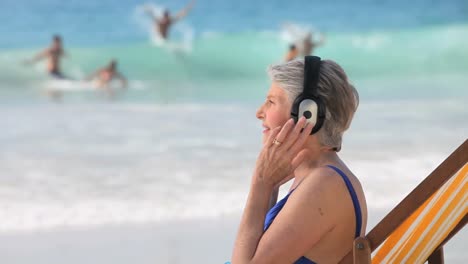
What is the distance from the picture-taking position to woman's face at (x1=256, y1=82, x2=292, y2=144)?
1804 millimetres

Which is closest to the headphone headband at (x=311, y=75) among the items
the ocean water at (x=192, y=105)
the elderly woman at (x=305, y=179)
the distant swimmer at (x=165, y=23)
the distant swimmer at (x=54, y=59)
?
the elderly woman at (x=305, y=179)

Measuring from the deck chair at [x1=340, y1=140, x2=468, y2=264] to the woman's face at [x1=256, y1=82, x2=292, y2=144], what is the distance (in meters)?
0.26

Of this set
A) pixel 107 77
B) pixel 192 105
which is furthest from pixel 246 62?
pixel 192 105

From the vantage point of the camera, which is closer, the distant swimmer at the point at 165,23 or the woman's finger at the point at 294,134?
the woman's finger at the point at 294,134

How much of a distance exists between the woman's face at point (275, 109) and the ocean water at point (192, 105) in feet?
6.43

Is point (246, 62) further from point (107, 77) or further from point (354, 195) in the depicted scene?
point (354, 195)

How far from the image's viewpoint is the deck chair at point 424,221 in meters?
1.70

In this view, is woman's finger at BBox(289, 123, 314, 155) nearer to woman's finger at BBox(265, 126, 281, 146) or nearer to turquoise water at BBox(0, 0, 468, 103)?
woman's finger at BBox(265, 126, 281, 146)

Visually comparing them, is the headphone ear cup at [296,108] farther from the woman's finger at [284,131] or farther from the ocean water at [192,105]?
the ocean water at [192,105]

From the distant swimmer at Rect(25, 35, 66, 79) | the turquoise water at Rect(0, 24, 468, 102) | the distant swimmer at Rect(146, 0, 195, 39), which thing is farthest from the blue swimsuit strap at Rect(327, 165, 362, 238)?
the distant swimmer at Rect(146, 0, 195, 39)

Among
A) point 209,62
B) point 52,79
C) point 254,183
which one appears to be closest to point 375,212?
point 254,183

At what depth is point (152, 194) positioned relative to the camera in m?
5.14

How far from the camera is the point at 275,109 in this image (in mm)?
1820

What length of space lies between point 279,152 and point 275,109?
9 centimetres
